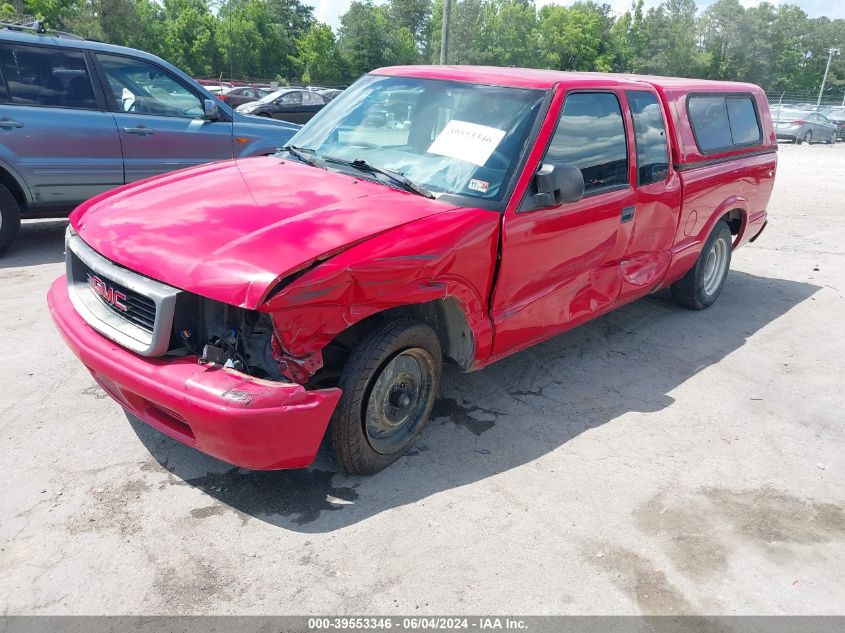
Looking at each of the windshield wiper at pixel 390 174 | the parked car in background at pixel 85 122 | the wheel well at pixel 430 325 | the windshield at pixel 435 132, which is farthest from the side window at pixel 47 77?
the wheel well at pixel 430 325

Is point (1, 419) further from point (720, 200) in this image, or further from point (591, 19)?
point (591, 19)

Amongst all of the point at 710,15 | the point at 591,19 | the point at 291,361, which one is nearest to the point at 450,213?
the point at 291,361

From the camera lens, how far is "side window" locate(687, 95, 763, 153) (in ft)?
17.5

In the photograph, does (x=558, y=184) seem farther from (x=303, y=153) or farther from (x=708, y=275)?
(x=708, y=275)

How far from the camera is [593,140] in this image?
163 inches

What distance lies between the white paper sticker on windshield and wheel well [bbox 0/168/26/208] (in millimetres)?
4488

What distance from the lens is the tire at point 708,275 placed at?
591 centimetres

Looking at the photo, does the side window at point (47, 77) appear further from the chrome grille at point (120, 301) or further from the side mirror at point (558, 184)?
the side mirror at point (558, 184)

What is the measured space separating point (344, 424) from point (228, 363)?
58 cm

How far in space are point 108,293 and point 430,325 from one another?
155 centimetres

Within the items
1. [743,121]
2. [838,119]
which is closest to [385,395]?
[743,121]

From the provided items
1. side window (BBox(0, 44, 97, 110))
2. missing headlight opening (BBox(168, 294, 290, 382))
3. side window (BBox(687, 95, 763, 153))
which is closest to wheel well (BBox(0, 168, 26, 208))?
side window (BBox(0, 44, 97, 110))

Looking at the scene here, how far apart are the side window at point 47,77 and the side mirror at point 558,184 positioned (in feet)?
16.4

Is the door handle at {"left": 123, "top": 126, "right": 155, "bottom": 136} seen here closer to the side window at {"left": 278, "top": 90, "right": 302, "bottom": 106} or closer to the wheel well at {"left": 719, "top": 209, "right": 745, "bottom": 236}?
the wheel well at {"left": 719, "top": 209, "right": 745, "bottom": 236}
